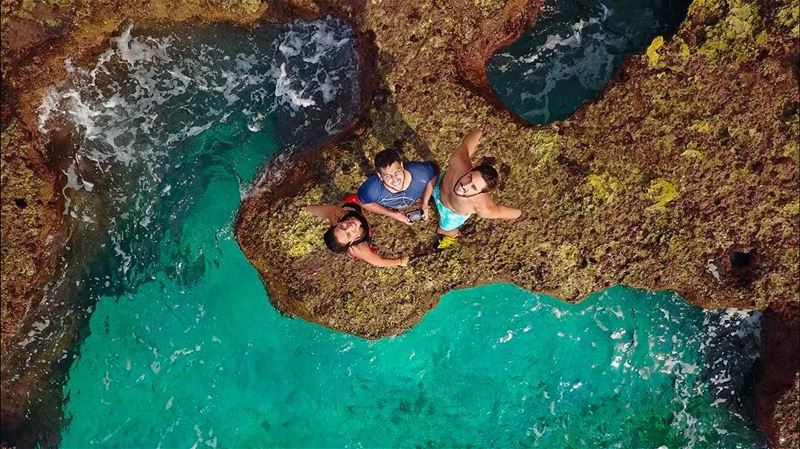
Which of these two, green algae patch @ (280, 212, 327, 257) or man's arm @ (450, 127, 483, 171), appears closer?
man's arm @ (450, 127, 483, 171)

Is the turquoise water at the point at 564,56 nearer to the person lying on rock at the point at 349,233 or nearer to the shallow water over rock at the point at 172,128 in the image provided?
the shallow water over rock at the point at 172,128

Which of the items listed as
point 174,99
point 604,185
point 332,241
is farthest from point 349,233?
point 174,99

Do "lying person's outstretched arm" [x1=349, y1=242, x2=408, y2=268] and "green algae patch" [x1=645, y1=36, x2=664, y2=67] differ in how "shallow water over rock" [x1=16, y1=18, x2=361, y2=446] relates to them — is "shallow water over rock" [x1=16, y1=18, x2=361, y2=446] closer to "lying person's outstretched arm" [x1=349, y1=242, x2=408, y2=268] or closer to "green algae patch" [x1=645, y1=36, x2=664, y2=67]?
"lying person's outstretched arm" [x1=349, y1=242, x2=408, y2=268]

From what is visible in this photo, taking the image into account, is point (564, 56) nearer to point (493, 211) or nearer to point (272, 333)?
point (493, 211)

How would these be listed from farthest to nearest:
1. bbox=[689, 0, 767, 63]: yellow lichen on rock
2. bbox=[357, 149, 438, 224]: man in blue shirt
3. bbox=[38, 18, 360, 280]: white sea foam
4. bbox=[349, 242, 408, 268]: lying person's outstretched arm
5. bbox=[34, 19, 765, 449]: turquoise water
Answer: bbox=[34, 19, 765, 449]: turquoise water < bbox=[38, 18, 360, 280]: white sea foam < bbox=[689, 0, 767, 63]: yellow lichen on rock < bbox=[349, 242, 408, 268]: lying person's outstretched arm < bbox=[357, 149, 438, 224]: man in blue shirt

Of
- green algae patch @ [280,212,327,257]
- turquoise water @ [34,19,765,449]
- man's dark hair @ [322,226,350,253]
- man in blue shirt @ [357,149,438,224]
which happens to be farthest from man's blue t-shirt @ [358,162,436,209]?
turquoise water @ [34,19,765,449]

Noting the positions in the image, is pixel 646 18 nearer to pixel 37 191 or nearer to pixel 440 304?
pixel 440 304

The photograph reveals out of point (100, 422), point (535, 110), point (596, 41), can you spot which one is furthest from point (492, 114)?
point (100, 422)

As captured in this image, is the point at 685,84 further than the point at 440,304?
No
